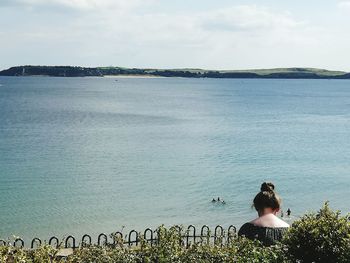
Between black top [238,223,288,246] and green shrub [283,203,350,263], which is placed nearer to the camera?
black top [238,223,288,246]

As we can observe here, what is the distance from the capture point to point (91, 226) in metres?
31.9

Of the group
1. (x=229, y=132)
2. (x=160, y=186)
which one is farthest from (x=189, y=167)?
(x=229, y=132)

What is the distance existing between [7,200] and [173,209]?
1066cm

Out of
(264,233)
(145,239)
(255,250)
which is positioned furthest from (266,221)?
(145,239)

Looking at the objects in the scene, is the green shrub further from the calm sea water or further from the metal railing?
the calm sea water

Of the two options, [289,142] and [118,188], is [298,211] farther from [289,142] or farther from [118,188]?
[289,142]

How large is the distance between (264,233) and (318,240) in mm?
1093

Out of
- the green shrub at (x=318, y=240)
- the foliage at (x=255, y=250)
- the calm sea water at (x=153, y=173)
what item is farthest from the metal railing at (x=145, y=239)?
the calm sea water at (x=153, y=173)

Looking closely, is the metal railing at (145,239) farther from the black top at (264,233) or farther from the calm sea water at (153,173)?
the calm sea water at (153,173)

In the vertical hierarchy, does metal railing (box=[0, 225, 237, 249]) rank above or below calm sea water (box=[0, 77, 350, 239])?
above

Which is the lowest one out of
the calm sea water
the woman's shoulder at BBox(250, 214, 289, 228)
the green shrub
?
the calm sea water

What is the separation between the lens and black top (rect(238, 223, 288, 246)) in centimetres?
1016

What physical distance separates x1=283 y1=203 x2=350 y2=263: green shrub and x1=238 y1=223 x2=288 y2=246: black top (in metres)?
0.16

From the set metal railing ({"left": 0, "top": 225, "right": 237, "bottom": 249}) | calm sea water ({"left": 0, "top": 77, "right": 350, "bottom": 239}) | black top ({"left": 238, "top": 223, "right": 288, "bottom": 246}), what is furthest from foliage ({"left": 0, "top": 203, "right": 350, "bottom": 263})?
calm sea water ({"left": 0, "top": 77, "right": 350, "bottom": 239})
